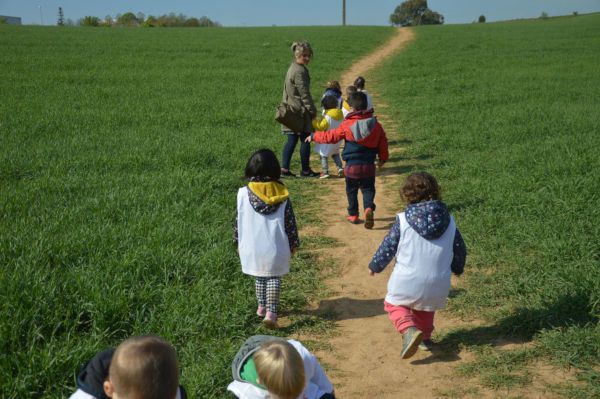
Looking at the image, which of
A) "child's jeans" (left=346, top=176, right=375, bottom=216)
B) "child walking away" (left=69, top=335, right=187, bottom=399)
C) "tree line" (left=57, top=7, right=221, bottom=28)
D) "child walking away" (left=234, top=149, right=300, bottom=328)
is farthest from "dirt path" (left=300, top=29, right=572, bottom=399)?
"tree line" (left=57, top=7, right=221, bottom=28)

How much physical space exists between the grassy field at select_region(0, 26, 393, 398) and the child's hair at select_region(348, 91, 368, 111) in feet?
4.87

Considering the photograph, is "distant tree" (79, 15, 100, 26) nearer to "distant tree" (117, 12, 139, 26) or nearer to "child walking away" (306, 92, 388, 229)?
"distant tree" (117, 12, 139, 26)

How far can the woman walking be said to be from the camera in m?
8.13

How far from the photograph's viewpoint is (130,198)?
669cm

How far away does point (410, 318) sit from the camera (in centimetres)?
403

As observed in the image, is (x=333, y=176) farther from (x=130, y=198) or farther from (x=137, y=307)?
(x=137, y=307)

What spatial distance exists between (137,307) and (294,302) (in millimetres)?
1326

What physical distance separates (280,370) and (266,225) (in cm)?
212

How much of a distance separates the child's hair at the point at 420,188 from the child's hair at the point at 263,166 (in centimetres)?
96

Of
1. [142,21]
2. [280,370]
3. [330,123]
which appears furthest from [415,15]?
[280,370]

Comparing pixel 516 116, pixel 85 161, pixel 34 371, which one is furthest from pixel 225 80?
pixel 34 371

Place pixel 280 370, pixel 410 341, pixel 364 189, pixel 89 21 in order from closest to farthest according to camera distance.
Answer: pixel 280 370 → pixel 410 341 → pixel 364 189 → pixel 89 21

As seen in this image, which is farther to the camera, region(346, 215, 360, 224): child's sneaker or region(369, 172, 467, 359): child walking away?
region(346, 215, 360, 224): child's sneaker

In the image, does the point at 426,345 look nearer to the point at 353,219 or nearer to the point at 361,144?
the point at 353,219
